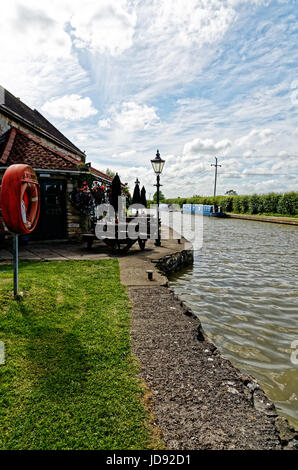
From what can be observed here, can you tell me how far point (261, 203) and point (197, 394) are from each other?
3970 centimetres

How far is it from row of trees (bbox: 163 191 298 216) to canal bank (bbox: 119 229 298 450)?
32908 mm

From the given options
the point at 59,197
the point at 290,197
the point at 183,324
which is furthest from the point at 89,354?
the point at 290,197

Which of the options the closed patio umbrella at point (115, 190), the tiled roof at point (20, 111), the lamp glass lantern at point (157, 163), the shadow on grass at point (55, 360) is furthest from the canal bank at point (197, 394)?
Result: the tiled roof at point (20, 111)

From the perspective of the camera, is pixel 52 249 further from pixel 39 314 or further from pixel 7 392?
pixel 7 392

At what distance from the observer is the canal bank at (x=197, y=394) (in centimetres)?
216

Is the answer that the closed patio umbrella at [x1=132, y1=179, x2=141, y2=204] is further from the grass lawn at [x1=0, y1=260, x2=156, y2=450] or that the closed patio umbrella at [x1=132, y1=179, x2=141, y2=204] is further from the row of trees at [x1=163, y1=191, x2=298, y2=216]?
the row of trees at [x1=163, y1=191, x2=298, y2=216]

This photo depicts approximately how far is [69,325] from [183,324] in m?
1.66

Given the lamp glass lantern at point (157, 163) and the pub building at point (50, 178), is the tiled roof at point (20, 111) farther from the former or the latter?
the lamp glass lantern at point (157, 163)

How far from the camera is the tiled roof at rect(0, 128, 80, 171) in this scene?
31.9 ft

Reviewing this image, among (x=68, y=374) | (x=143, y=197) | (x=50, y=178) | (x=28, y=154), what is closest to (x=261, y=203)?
(x=143, y=197)

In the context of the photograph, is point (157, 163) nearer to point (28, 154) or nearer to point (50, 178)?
point (50, 178)

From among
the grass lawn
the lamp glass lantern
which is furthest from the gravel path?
the lamp glass lantern

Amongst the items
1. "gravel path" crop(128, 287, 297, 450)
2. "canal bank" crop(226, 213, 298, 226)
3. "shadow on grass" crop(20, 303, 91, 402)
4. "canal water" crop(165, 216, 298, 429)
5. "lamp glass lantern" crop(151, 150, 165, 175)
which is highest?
"lamp glass lantern" crop(151, 150, 165, 175)

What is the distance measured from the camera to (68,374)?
2.85m
